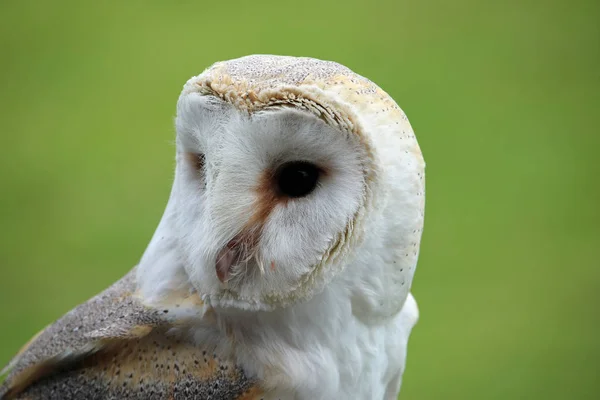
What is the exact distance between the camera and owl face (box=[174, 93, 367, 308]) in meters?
0.80

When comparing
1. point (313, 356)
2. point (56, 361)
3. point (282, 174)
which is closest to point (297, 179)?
point (282, 174)

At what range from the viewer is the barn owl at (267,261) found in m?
0.81

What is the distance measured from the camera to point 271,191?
32.6 inches

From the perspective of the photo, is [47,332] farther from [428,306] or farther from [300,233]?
[428,306]

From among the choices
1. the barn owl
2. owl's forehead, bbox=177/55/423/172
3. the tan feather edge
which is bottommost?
the tan feather edge

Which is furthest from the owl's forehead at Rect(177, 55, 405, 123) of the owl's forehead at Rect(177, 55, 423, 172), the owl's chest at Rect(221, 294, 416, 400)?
the owl's chest at Rect(221, 294, 416, 400)

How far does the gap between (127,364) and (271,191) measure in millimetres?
339

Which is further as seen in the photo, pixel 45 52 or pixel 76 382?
pixel 45 52

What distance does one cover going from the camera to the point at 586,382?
79.9 inches

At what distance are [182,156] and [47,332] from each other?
0.42 m

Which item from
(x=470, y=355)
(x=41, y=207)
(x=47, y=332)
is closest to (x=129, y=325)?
(x=47, y=332)

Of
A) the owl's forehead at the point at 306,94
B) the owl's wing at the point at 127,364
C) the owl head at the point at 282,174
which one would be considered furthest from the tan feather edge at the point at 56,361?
the owl's forehead at the point at 306,94

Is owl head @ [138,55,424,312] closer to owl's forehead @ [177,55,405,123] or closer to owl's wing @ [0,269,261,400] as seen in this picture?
owl's forehead @ [177,55,405,123]

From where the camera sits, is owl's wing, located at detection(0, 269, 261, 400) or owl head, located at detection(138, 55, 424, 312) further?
owl's wing, located at detection(0, 269, 261, 400)
